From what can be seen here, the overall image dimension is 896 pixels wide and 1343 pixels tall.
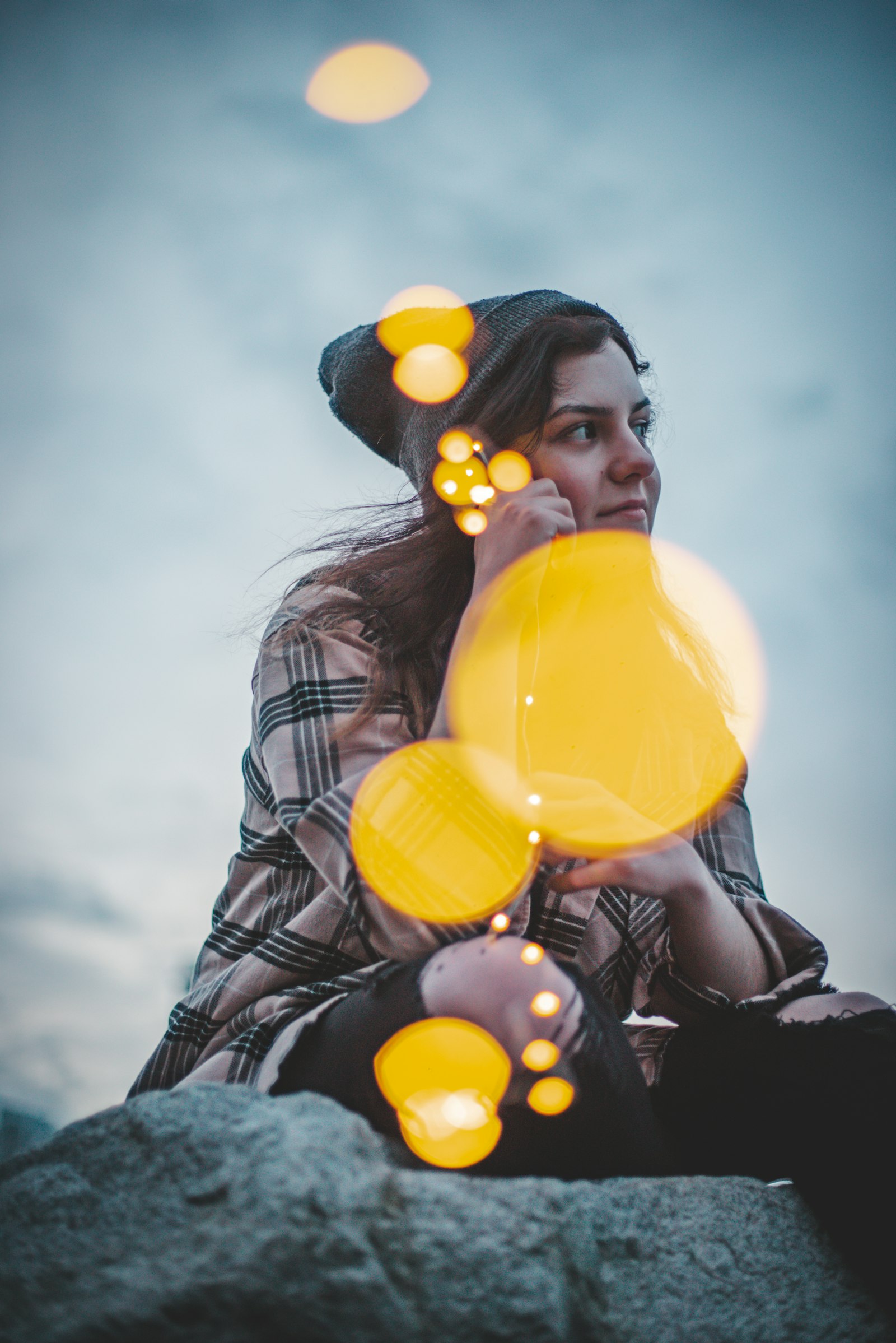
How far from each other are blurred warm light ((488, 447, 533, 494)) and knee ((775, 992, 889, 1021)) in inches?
56.2

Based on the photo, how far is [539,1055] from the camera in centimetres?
126

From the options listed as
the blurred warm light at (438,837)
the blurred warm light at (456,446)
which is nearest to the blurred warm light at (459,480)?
the blurred warm light at (456,446)

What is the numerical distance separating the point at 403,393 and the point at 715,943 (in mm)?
1862

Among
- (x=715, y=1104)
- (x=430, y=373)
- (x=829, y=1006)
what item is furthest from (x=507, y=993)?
(x=430, y=373)

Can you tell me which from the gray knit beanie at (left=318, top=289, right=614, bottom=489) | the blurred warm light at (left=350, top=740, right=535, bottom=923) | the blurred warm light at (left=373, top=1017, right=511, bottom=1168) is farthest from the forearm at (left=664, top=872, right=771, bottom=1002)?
the gray knit beanie at (left=318, top=289, right=614, bottom=489)

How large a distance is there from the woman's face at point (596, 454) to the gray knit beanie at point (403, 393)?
0.20 m

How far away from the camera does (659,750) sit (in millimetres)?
2578

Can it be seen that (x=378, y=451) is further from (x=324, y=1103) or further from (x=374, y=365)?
(x=324, y=1103)

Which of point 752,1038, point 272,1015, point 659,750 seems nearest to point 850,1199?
point 752,1038

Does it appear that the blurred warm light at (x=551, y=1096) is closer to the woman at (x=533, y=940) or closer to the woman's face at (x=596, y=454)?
the woman at (x=533, y=940)

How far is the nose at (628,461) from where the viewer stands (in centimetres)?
242

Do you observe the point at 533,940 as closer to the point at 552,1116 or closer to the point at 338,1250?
the point at 552,1116

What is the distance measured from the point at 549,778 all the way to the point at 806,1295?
2.97ft

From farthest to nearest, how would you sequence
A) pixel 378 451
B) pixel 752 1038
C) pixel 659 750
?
pixel 378 451 → pixel 659 750 → pixel 752 1038
